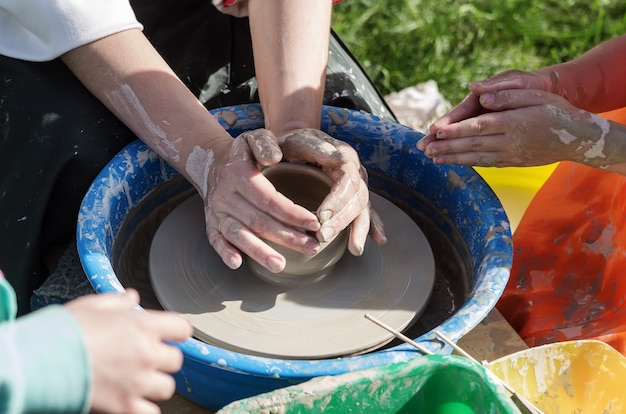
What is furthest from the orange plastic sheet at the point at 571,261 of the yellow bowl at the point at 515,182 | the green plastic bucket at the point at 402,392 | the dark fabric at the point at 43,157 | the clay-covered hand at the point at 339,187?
the dark fabric at the point at 43,157

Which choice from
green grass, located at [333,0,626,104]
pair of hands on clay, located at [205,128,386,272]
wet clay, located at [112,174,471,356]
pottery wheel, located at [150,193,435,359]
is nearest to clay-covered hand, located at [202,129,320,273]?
pair of hands on clay, located at [205,128,386,272]

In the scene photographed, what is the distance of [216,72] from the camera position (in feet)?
6.59

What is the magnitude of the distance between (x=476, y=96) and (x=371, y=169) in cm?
40

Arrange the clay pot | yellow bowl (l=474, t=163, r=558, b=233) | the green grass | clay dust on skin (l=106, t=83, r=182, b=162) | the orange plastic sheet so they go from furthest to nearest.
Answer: the green grass, yellow bowl (l=474, t=163, r=558, b=233), the orange plastic sheet, clay dust on skin (l=106, t=83, r=182, b=162), the clay pot

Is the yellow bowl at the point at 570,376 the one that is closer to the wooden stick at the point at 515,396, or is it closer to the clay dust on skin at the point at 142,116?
the wooden stick at the point at 515,396

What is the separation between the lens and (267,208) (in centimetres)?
146

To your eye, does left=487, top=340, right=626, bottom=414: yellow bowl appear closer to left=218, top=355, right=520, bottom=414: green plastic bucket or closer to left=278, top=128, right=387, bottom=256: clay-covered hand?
left=218, top=355, right=520, bottom=414: green plastic bucket

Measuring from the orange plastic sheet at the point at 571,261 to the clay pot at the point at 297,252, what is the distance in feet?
1.84

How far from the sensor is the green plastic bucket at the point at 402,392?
3.70 feet

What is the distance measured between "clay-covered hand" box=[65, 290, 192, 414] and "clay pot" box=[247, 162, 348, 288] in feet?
2.02

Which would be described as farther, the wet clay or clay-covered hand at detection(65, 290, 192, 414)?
the wet clay

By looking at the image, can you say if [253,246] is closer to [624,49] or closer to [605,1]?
[624,49]

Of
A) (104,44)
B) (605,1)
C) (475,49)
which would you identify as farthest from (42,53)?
(605,1)

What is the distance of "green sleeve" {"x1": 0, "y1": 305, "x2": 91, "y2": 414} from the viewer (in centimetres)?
81
